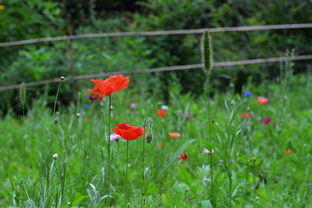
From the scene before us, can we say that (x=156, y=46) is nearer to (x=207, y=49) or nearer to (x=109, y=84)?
(x=207, y=49)

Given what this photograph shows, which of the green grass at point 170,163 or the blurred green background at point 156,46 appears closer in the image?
the green grass at point 170,163

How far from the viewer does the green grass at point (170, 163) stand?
1514mm

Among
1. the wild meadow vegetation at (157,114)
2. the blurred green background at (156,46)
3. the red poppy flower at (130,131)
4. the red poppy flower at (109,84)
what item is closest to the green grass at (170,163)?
the wild meadow vegetation at (157,114)

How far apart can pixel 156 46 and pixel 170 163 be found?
415 cm

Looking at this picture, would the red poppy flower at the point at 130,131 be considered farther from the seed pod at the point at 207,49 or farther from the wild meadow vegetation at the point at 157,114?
the seed pod at the point at 207,49

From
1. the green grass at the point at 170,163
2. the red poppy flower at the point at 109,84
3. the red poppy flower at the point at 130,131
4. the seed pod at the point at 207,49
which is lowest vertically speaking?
the green grass at the point at 170,163

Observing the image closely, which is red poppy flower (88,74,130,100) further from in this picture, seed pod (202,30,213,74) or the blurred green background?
the blurred green background

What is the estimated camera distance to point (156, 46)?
532 cm

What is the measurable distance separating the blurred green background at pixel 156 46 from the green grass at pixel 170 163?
118 cm

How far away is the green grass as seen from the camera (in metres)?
1.51

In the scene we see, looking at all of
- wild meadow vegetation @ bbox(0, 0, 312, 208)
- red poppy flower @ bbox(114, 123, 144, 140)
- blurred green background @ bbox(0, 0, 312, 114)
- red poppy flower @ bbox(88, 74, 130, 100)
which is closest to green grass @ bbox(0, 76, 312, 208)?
wild meadow vegetation @ bbox(0, 0, 312, 208)

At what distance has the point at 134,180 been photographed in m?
2.20

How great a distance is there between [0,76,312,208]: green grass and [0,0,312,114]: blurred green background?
1.18 meters

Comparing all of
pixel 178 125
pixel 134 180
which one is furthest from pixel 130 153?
pixel 178 125
